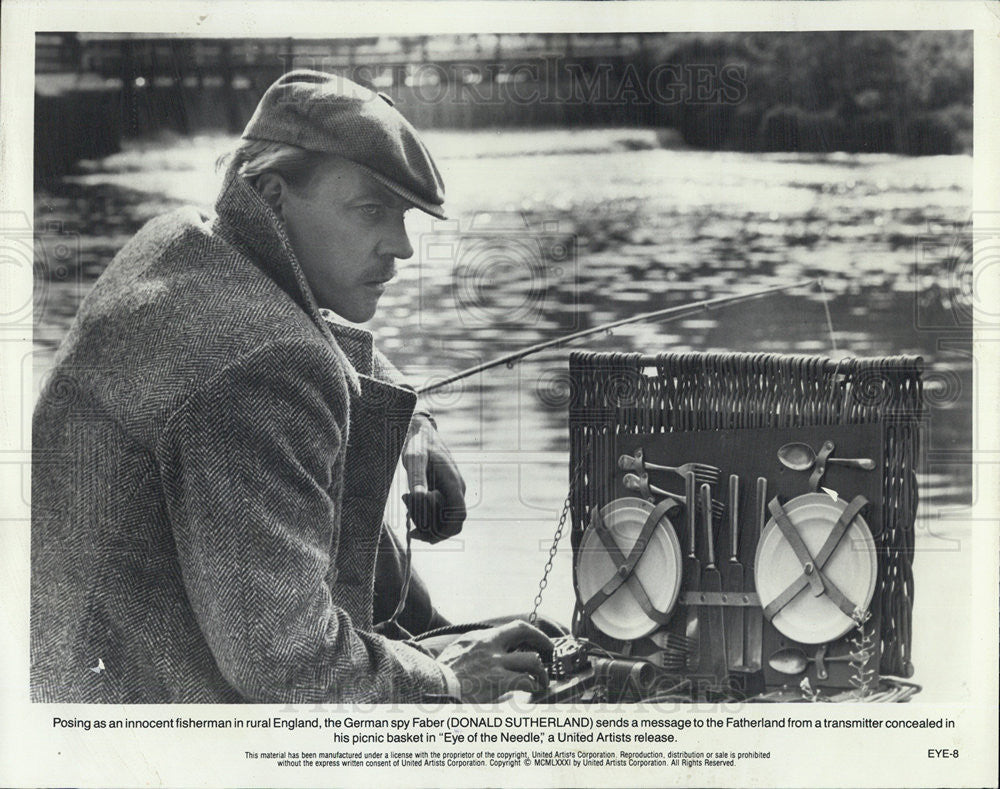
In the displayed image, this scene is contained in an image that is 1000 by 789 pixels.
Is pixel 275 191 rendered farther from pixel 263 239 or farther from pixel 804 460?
pixel 804 460

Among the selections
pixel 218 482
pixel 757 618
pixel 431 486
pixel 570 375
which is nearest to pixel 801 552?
pixel 757 618

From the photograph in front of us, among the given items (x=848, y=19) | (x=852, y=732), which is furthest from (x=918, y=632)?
(x=848, y=19)

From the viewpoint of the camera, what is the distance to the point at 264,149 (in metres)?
2.98

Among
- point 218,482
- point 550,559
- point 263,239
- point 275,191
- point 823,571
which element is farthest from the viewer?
point 550,559

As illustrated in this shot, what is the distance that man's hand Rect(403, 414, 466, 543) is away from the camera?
10.1 feet

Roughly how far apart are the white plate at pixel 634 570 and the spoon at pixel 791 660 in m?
0.29

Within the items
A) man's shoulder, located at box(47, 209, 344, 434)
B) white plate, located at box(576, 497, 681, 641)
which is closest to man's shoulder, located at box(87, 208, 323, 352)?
man's shoulder, located at box(47, 209, 344, 434)

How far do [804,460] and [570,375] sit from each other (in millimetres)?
609

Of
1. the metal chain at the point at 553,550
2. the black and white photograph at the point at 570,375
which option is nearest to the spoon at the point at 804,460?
the black and white photograph at the point at 570,375

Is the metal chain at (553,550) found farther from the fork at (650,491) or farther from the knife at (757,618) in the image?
the knife at (757,618)

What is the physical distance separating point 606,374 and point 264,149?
3.29 feet

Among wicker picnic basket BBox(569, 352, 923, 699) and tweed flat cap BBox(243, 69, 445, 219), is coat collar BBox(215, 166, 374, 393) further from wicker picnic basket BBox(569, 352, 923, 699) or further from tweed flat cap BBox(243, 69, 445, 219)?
wicker picnic basket BBox(569, 352, 923, 699)

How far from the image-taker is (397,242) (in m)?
3.04

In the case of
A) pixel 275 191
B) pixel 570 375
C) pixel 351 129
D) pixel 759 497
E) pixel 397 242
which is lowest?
pixel 759 497
